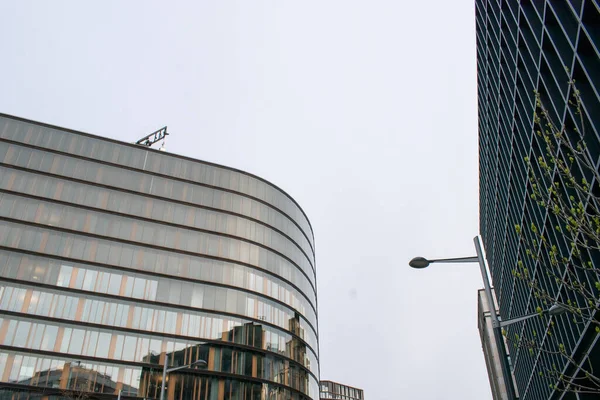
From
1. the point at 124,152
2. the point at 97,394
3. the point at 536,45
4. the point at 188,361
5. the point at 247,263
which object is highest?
the point at 124,152

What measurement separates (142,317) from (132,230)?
8.93 metres

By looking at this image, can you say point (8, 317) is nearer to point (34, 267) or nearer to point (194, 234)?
point (34, 267)

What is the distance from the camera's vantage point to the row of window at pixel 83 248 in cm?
4216

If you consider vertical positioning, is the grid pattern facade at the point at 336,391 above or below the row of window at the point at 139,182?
below

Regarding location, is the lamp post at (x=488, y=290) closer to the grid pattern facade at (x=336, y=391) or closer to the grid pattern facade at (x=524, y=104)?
the grid pattern facade at (x=524, y=104)

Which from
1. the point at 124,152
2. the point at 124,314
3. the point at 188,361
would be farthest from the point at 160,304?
the point at 124,152

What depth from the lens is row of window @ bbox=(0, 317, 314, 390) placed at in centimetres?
3841

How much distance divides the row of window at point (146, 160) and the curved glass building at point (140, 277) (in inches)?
5.7

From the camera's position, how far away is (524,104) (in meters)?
23.3

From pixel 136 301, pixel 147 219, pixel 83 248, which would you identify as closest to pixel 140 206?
pixel 147 219

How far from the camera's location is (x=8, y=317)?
38.5m

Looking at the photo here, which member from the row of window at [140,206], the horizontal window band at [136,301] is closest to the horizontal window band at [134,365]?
the horizontal window band at [136,301]

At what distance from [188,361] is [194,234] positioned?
1283 cm

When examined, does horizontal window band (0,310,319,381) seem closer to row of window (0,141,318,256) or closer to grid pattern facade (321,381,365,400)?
row of window (0,141,318,256)
